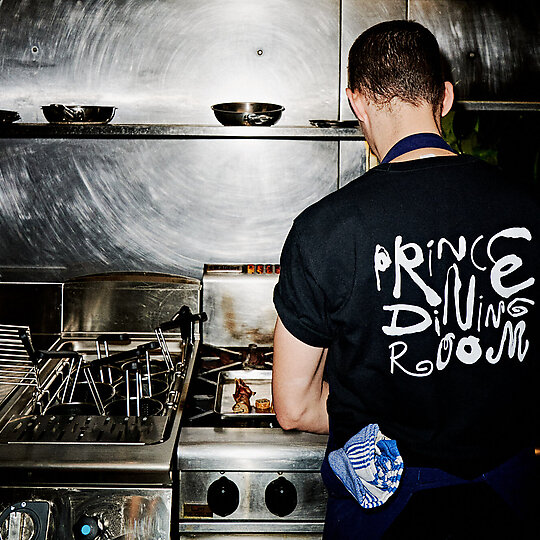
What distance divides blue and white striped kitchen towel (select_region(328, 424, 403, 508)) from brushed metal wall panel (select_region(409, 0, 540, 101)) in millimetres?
1526

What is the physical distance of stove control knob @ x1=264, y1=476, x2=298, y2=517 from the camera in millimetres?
1400

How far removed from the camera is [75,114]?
189 centimetres

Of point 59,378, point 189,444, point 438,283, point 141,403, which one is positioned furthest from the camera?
point 59,378

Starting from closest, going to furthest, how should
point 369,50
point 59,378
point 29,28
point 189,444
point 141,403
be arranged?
point 369,50 → point 189,444 → point 141,403 → point 59,378 → point 29,28

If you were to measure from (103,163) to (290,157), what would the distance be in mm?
635

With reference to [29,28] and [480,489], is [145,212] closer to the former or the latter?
[29,28]

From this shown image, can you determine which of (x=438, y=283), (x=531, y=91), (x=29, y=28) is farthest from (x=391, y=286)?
(x=29, y=28)

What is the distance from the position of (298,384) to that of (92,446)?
518mm

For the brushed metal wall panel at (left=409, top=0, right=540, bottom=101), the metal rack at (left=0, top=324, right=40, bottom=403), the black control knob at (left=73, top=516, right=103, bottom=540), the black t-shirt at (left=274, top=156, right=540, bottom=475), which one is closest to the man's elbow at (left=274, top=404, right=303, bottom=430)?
the black t-shirt at (left=274, top=156, right=540, bottom=475)

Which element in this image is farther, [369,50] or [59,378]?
[59,378]

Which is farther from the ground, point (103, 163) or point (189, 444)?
point (103, 163)

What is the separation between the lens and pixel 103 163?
7.14 feet

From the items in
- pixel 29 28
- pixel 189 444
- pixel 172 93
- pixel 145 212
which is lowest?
pixel 189 444

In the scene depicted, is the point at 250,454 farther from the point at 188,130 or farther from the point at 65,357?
the point at 188,130
